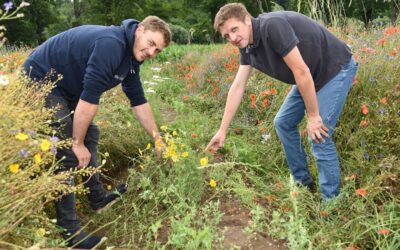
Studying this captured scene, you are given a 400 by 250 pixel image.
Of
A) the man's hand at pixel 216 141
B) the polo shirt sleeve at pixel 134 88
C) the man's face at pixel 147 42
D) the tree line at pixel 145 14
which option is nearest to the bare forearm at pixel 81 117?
the man's face at pixel 147 42

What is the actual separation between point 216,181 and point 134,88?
106 centimetres

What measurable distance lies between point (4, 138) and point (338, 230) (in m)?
2.17

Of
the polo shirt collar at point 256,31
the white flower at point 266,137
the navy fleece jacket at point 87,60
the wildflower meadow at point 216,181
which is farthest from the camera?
the white flower at point 266,137

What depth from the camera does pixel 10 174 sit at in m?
1.91

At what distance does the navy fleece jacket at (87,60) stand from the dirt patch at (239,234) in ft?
4.12

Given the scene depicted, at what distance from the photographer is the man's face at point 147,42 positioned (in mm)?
2674

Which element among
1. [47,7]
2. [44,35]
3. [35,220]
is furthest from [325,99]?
[44,35]

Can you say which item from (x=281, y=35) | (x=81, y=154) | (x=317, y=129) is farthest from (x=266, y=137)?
(x=81, y=154)

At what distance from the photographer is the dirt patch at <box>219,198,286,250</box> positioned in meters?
2.40

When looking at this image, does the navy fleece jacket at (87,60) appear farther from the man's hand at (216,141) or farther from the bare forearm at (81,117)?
the man's hand at (216,141)

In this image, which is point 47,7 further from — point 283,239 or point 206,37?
Result: point 283,239

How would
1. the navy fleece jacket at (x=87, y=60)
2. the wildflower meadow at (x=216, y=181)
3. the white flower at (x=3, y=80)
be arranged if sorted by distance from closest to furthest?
the white flower at (x=3, y=80) < the wildflower meadow at (x=216, y=181) < the navy fleece jacket at (x=87, y=60)

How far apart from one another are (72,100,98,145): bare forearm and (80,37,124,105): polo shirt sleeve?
0.04 meters

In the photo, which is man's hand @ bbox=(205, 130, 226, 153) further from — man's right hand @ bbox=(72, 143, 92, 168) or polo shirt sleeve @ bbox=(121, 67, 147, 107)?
man's right hand @ bbox=(72, 143, 92, 168)
